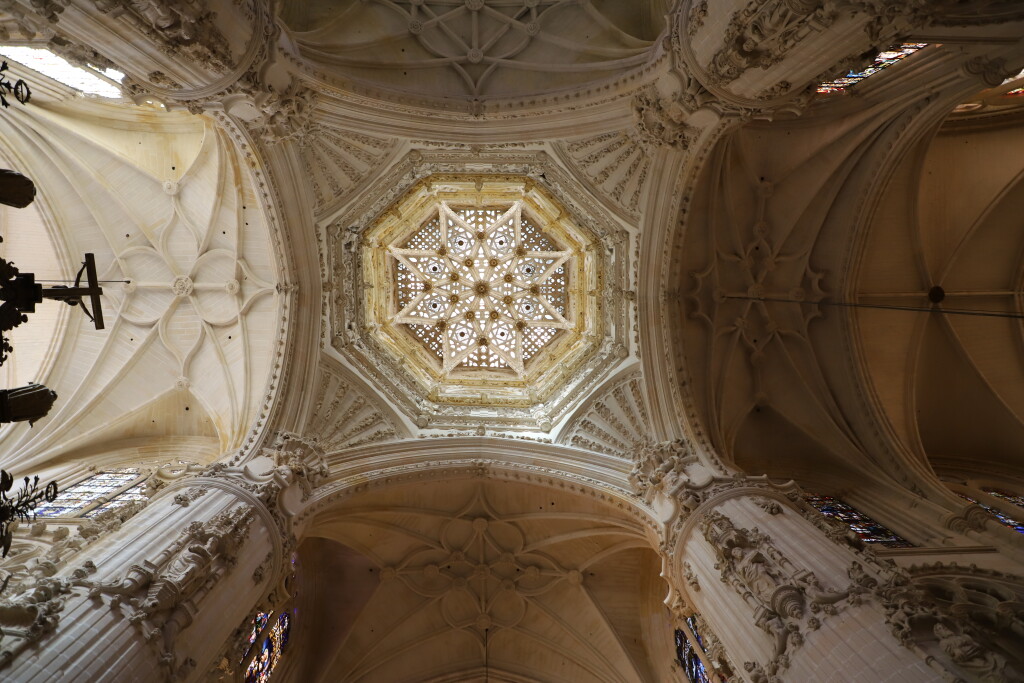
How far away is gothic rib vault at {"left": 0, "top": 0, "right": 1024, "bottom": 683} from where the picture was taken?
33.2 ft

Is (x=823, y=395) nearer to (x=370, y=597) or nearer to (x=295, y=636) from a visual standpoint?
(x=370, y=597)

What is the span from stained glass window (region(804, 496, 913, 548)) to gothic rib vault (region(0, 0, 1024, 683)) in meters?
0.41

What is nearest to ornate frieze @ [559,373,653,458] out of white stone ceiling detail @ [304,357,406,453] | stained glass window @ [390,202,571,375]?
stained glass window @ [390,202,571,375]

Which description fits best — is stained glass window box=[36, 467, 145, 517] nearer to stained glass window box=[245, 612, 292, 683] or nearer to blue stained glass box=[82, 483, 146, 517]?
blue stained glass box=[82, 483, 146, 517]

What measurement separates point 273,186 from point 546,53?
6856 mm

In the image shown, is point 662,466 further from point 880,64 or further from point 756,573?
point 880,64

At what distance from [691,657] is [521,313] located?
31.4ft

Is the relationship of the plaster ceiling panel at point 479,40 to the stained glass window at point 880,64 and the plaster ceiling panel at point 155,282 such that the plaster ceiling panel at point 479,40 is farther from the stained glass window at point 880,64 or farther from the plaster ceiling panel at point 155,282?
the stained glass window at point 880,64

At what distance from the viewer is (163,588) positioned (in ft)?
22.8

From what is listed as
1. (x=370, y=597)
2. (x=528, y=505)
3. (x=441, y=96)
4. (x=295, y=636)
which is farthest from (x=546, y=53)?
(x=295, y=636)

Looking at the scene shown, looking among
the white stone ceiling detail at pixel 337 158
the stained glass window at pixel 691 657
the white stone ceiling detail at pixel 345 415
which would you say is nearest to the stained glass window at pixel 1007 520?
the stained glass window at pixel 691 657

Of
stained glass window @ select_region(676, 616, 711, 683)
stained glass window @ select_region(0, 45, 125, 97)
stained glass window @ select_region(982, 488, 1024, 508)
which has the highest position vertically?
stained glass window @ select_region(0, 45, 125, 97)

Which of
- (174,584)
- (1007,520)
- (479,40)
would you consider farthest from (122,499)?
(1007,520)

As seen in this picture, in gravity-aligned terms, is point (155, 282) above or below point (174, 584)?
above
